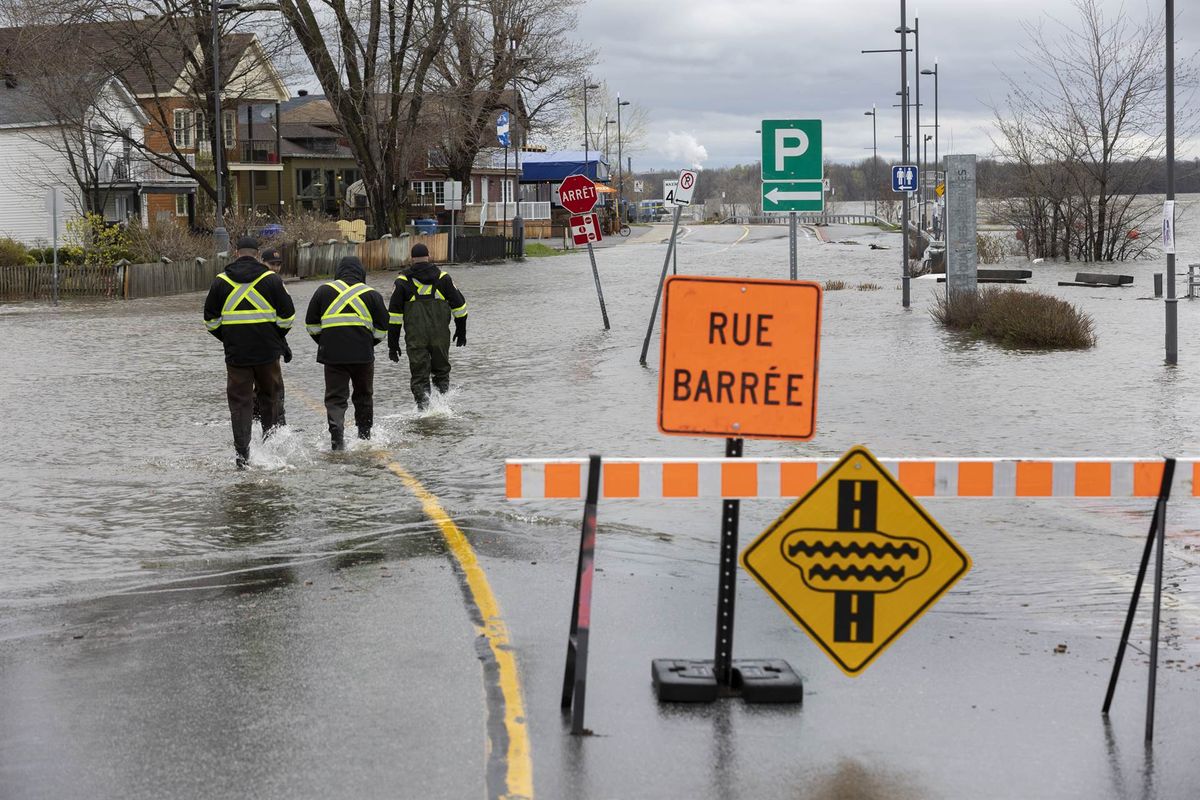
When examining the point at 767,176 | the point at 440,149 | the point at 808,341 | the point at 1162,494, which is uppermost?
the point at 440,149

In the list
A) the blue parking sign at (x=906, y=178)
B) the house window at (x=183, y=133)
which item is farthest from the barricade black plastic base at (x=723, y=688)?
the house window at (x=183, y=133)

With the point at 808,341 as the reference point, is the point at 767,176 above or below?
above

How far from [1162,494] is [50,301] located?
1347 inches

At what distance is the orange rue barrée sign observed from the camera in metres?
6.16

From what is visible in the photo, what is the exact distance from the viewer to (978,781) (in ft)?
17.5

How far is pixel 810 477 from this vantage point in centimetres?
606

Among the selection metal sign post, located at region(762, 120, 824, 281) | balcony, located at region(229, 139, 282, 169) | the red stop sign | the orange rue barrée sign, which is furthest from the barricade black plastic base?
balcony, located at region(229, 139, 282, 169)

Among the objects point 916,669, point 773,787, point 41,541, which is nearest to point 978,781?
point 773,787

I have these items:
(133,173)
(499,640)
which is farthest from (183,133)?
(499,640)

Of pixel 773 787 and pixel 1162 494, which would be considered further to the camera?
pixel 1162 494

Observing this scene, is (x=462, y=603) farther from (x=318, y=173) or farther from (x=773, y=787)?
(x=318, y=173)

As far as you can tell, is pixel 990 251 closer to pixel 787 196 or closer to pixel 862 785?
pixel 787 196

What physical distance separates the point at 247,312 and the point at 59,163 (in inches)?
2040

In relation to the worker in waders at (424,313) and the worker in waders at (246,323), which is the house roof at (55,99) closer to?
the worker in waders at (424,313)
